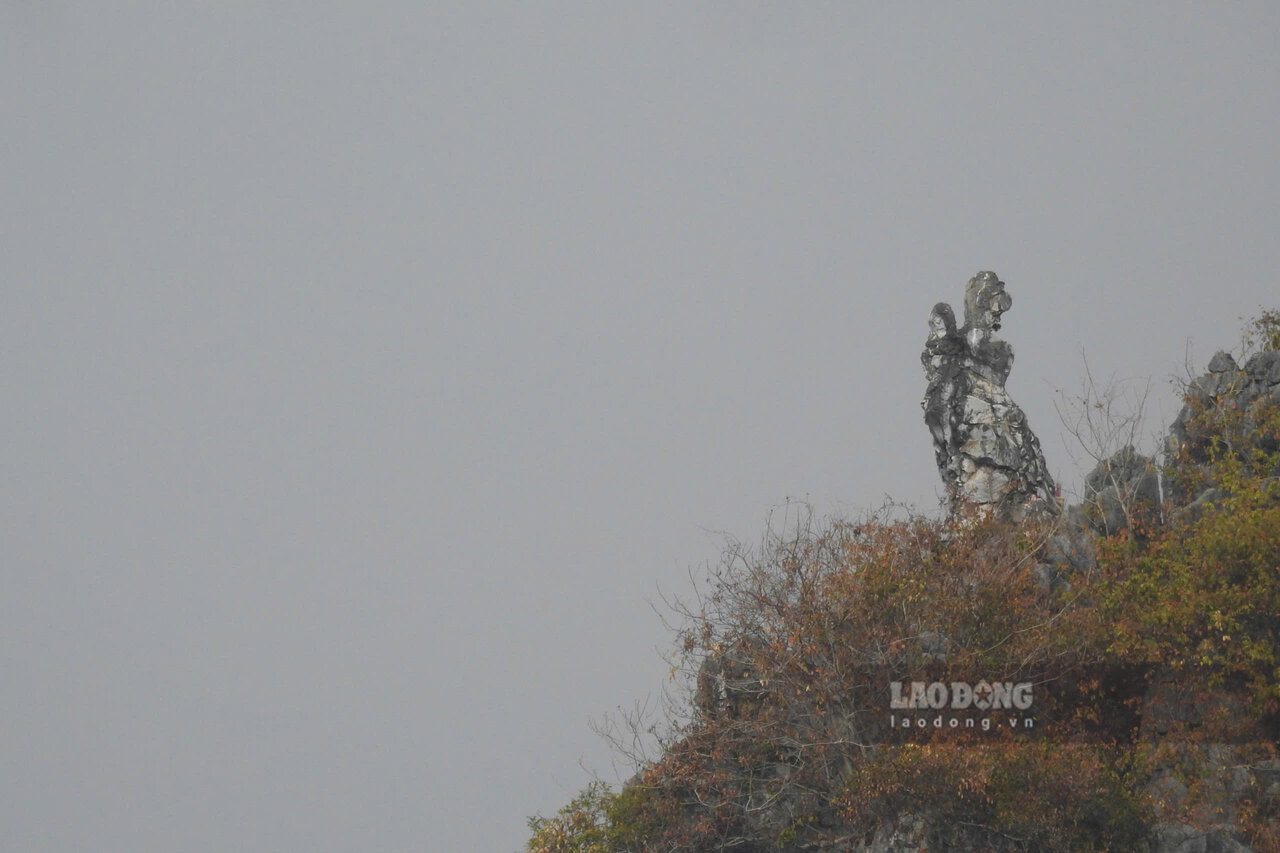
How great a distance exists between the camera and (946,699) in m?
16.6

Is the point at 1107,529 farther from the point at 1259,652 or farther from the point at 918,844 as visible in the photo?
the point at 918,844

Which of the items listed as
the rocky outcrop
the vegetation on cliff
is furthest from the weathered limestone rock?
the rocky outcrop

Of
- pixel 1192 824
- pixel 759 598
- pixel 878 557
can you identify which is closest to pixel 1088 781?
pixel 1192 824

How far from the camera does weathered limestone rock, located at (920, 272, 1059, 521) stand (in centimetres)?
2047

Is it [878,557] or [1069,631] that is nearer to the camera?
[1069,631]

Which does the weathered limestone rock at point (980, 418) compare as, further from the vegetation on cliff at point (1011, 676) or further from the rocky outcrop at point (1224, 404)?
the rocky outcrop at point (1224, 404)

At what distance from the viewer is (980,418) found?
20969mm

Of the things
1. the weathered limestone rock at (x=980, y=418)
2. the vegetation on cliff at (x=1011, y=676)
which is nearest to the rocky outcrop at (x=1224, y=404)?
the vegetation on cliff at (x=1011, y=676)

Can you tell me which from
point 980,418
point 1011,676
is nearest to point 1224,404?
point 980,418

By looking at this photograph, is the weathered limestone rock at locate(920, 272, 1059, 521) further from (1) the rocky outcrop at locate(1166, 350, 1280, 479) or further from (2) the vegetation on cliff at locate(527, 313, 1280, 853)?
(1) the rocky outcrop at locate(1166, 350, 1280, 479)

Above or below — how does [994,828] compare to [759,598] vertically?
below

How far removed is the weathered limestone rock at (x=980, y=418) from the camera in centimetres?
2047

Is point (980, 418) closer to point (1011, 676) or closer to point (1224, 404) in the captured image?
point (1224, 404)

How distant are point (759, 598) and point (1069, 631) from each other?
178 inches
